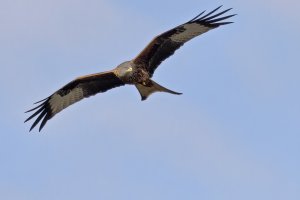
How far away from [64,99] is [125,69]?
2.00 m

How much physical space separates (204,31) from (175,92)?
1.27 m

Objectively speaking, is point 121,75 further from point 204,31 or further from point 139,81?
point 204,31

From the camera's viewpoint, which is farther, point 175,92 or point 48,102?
point 48,102

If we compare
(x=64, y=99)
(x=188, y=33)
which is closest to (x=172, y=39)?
(x=188, y=33)

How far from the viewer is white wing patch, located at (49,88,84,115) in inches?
802

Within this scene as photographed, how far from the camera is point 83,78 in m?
20.1

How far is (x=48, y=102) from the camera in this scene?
2059 centimetres

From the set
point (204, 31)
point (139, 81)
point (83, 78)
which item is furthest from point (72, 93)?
point (204, 31)

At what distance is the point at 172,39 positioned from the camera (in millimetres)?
18797

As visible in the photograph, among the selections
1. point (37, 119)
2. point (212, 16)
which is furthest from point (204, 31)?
point (37, 119)

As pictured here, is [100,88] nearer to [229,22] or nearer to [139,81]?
[139,81]

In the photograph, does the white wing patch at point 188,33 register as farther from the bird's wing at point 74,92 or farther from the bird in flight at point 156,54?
the bird's wing at point 74,92

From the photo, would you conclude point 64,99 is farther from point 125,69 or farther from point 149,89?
point 149,89

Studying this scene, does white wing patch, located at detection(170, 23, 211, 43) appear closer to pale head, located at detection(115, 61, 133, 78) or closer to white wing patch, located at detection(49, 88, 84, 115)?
pale head, located at detection(115, 61, 133, 78)
